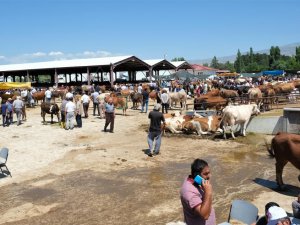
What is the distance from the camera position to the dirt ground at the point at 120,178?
7809 millimetres

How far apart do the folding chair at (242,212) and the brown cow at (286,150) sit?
369 centimetres

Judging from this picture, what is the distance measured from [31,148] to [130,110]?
39.4ft

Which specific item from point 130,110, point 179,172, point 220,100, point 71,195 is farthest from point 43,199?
point 130,110

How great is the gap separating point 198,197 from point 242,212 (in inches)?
63.2

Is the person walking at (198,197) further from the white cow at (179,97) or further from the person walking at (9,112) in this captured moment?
the white cow at (179,97)

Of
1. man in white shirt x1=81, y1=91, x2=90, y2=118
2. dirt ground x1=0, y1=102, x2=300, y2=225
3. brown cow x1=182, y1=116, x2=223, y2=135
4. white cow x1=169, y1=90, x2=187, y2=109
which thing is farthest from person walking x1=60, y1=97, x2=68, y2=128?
white cow x1=169, y1=90, x2=187, y2=109

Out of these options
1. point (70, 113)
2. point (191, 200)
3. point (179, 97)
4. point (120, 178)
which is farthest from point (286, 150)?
point (179, 97)

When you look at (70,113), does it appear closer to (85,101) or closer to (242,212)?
(85,101)

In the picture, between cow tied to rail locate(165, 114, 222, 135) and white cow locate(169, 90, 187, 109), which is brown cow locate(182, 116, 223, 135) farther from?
white cow locate(169, 90, 187, 109)

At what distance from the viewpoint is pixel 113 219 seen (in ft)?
24.3

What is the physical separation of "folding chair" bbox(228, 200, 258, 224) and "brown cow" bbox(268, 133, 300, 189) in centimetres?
369

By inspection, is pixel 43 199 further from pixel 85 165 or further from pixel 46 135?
pixel 46 135

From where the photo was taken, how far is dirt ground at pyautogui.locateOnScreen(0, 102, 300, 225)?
25.6 feet

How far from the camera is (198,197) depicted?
4.08m
